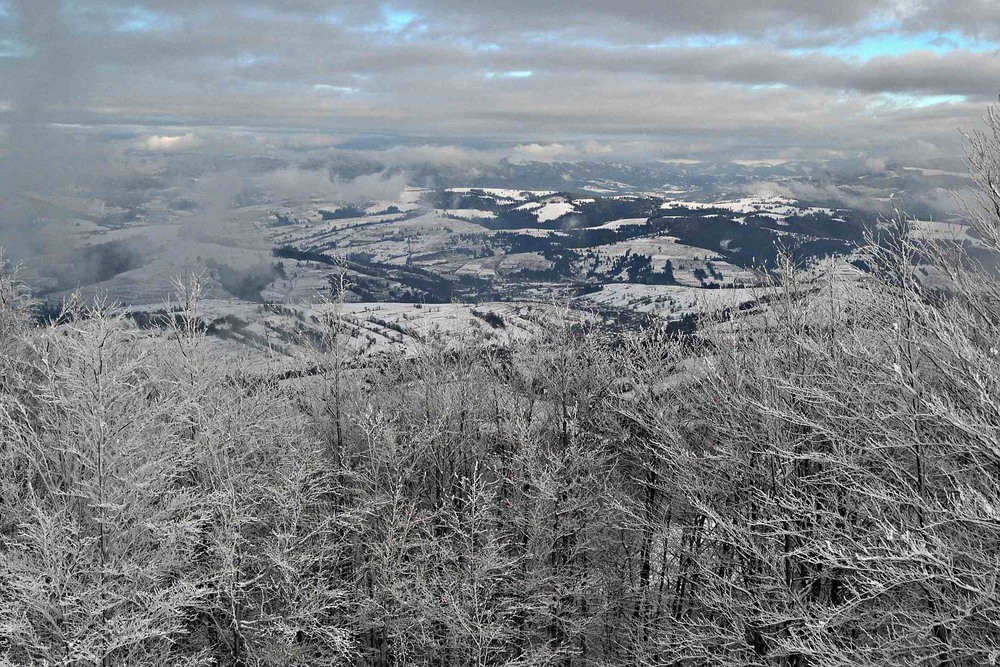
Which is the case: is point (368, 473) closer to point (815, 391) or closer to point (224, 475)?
point (224, 475)

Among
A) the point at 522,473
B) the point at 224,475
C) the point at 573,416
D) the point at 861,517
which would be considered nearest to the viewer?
the point at 861,517

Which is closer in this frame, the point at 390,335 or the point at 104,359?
the point at 104,359

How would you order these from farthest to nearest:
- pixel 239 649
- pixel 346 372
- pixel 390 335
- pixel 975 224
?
pixel 390 335
pixel 346 372
pixel 239 649
pixel 975 224

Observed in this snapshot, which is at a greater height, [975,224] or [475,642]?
[975,224]

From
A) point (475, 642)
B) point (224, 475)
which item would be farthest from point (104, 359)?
point (475, 642)

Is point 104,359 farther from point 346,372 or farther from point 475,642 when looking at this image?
point 346,372

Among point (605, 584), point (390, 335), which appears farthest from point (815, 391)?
point (390, 335)

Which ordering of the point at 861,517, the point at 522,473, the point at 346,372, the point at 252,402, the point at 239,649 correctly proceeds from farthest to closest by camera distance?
the point at 346,372 < the point at 252,402 < the point at 522,473 < the point at 239,649 < the point at 861,517

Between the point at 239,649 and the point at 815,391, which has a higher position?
the point at 815,391

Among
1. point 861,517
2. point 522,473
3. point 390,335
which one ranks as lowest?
point 390,335
